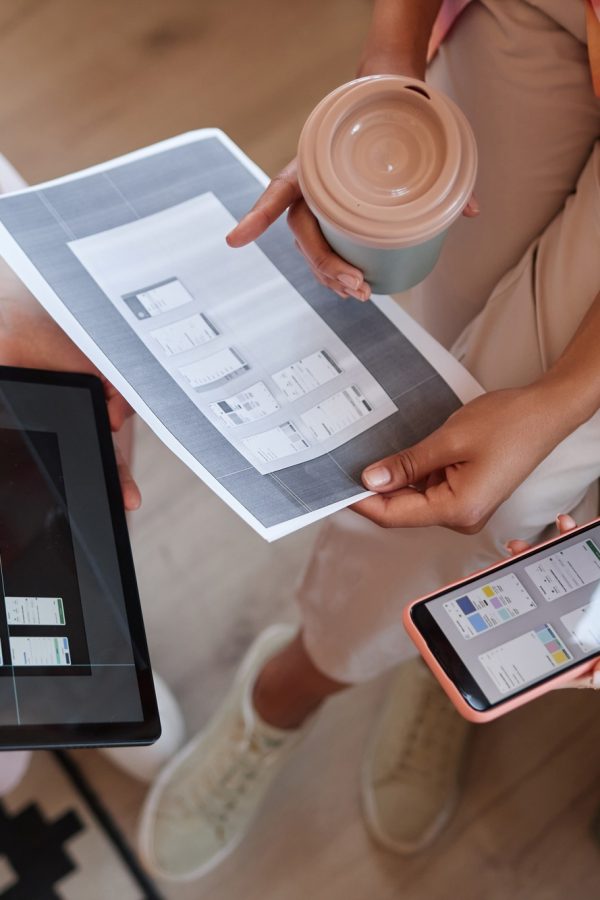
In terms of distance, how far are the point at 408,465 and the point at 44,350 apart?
0.99ft

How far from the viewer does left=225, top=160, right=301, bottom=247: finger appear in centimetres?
69

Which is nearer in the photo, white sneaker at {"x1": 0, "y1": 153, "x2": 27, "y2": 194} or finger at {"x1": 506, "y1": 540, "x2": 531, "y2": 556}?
finger at {"x1": 506, "y1": 540, "x2": 531, "y2": 556}

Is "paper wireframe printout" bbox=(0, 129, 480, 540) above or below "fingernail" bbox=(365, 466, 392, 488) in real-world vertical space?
above

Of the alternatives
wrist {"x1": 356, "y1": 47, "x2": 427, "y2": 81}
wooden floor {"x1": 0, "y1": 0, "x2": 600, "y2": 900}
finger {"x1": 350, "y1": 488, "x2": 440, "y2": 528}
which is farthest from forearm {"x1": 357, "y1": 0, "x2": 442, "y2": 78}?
wooden floor {"x1": 0, "y1": 0, "x2": 600, "y2": 900}

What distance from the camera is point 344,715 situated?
3.71ft

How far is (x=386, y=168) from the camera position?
617mm

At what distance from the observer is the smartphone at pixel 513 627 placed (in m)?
0.60

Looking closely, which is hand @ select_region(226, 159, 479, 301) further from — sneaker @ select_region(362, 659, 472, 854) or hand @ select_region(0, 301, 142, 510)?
sneaker @ select_region(362, 659, 472, 854)

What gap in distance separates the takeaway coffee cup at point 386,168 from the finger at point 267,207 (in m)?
0.07

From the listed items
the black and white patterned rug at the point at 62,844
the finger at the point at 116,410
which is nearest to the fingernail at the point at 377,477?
the finger at the point at 116,410

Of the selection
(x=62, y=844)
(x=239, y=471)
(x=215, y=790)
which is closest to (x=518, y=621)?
(x=239, y=471)

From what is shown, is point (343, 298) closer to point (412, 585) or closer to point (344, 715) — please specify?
point (412, 585)

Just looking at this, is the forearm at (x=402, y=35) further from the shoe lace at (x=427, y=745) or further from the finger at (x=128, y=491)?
the shoe lace at (x=427, y=745)

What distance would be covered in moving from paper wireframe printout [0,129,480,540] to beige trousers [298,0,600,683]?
0.27 ft
